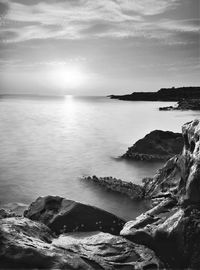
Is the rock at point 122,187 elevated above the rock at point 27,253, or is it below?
below

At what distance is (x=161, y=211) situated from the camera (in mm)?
11336

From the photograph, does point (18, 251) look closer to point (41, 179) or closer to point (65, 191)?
point (65, 191)

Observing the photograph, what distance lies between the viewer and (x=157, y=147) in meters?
25.7

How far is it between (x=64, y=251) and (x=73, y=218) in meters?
3.72

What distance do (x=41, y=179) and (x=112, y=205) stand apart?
7295 millimetres

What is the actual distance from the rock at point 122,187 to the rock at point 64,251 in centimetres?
530

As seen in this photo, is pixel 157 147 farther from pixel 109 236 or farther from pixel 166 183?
pixel 109 236

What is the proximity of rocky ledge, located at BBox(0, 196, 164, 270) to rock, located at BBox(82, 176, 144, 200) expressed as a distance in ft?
12.0

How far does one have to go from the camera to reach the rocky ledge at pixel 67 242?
7633 millimetres

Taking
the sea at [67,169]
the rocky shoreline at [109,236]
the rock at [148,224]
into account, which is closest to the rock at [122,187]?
the sea at [67,169]

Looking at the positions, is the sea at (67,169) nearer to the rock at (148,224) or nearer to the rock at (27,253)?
the rock at (148,224)

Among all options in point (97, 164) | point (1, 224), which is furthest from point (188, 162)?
point (97, 164)

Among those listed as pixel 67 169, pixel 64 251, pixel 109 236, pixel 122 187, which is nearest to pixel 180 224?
pixel 109 236

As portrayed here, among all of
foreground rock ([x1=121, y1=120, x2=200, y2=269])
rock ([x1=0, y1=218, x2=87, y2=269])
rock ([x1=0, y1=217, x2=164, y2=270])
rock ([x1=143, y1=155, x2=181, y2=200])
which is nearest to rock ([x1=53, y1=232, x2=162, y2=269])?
rock ([x1=0, y1=217, x2=164, y2=270])
